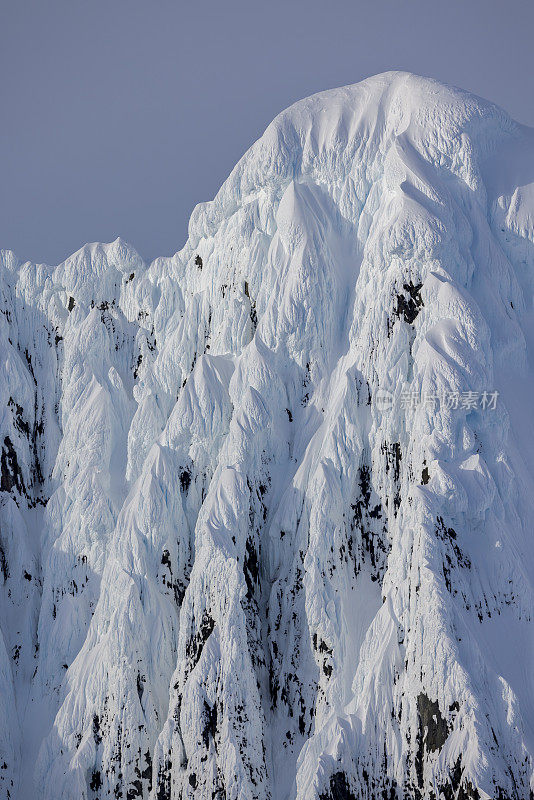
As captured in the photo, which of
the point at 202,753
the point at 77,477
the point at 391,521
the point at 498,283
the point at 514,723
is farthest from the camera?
the point at 77,477

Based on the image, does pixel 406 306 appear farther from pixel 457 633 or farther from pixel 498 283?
pixel 457 633

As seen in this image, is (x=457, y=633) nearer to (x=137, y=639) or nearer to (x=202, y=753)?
(x=202, y=753)

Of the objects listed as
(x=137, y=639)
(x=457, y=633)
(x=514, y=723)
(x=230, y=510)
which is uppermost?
(x=230, y=510)

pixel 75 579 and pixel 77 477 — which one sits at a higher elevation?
pixel 77 477

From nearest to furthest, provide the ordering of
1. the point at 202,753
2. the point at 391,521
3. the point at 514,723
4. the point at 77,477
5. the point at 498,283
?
the point at 514,723, the point at 202,753, the point at 391,521, the point at 498,283, the point at 77,477

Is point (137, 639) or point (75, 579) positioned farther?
point (75, 579)

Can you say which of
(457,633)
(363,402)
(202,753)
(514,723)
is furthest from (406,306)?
(202,753)

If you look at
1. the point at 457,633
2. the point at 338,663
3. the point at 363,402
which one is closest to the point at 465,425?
the point at 363,402
